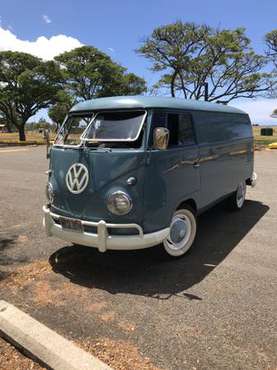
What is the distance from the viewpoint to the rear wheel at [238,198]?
7631mm

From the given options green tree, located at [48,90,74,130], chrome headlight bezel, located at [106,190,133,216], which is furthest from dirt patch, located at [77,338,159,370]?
green tree, located at [48,90,74,130]

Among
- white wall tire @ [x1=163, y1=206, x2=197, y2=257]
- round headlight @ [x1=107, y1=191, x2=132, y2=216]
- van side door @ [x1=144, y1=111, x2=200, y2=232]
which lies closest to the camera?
round headlight @ [x1=107, y1=191, x2=132, y2=216]

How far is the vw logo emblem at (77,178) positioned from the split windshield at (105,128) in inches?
15.5

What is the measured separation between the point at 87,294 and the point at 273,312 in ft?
6.59

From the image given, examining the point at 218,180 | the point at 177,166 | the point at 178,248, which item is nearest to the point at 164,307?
the point at 178,248

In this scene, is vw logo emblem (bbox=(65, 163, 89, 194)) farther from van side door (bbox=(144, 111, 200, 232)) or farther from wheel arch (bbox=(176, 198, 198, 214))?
wheel arch (bbox=(176, 198, 198, 214))

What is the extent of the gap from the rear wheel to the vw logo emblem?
158 inches

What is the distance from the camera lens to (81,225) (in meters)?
4.54

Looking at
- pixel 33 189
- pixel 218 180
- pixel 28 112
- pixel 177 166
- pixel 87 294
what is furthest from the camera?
pixel 28 112

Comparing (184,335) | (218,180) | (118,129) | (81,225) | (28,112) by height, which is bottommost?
(184,335)

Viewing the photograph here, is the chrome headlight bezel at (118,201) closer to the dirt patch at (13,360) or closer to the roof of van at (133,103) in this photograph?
the roof of van at (133,103)

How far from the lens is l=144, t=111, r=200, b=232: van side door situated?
173 inches

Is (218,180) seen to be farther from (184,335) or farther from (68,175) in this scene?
(184,335)

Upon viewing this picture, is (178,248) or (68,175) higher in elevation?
(68,175)
